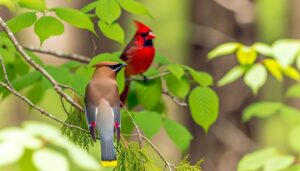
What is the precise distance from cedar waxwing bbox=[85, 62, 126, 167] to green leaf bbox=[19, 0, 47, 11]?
0.61 m

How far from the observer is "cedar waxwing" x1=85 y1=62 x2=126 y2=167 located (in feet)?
6.95

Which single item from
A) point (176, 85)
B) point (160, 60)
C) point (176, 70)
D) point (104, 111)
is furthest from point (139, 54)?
point (104, 111)

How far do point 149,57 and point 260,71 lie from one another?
506 mm

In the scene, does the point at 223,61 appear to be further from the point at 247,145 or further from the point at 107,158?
the point at 107,158

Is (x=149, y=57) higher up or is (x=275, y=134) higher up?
(x=149, y=57)

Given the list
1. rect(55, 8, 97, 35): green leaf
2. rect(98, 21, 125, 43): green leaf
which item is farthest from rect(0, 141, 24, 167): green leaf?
rect(98, 21, 125, 43): green leaf

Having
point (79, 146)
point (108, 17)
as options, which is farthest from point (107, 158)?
point (108, 17)

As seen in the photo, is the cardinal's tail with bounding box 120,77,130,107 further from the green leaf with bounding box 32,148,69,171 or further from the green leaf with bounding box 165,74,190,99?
the green leaf with bounding box 32,148,69,171

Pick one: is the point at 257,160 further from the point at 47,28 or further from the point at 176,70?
the point at 47,28

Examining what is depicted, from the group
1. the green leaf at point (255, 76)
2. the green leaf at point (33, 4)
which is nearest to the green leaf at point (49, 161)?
the green leaf at point (33, 4)

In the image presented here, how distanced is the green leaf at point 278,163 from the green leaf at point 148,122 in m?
0.48

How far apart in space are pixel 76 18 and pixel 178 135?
702 mm

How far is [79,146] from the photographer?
2322 millimetres

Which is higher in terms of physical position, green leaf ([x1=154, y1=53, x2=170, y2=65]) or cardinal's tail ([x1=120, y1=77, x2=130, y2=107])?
green leaf ([x1=154, y1=53, x2=170, y2=65])
